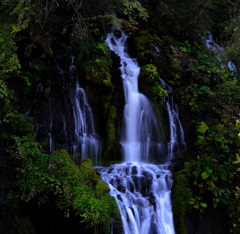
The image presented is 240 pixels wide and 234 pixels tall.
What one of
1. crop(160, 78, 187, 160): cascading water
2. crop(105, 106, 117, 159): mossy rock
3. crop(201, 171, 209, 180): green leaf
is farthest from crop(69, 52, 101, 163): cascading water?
crop(201, 171, 209, 180): green leaf

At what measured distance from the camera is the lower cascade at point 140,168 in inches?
228

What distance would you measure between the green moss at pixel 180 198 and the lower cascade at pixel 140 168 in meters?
0.16

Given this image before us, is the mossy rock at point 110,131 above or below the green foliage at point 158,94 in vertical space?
below

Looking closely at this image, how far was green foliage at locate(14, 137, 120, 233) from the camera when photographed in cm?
497

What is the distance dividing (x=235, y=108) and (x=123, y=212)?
8.00 m

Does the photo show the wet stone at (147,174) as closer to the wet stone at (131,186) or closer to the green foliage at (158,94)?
the wet stone at (131,186)

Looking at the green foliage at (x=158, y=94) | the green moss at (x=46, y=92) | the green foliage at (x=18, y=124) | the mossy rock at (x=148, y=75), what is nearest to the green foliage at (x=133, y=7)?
the mossy rock at (x=148, y=75)

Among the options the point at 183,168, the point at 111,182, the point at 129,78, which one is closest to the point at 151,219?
the point at 111,182

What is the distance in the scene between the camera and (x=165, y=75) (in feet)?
36.8

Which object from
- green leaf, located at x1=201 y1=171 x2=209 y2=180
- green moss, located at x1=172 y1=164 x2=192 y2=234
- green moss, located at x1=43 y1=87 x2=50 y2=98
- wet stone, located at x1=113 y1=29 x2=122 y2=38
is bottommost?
green moss, located at x1=172 y1=164 x2=192 y2=234

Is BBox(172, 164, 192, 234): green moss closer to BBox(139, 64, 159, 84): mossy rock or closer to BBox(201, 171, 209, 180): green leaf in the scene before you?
BBox(201, 171, 209, 180): green leaf

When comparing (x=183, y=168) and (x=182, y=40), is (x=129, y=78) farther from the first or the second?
(x=182, y=40)

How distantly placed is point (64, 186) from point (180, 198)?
3209mm

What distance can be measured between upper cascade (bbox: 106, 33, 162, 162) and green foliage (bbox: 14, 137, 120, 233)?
9.69ft
